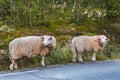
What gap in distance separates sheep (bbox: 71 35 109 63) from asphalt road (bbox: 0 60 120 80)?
1.17 m

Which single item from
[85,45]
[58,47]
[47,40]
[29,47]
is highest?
[47,40]

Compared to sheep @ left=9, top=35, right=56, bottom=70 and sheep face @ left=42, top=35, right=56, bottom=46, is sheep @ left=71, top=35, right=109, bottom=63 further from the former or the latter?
sheep face @ left=42, top=35, right=56, bottom=46

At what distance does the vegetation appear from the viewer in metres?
15.1

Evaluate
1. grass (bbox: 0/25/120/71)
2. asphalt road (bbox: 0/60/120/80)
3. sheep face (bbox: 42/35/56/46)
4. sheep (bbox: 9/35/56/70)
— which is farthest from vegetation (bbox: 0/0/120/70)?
asphalt road (bbox: 0/60/120/80)

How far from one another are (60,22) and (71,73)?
8.61m

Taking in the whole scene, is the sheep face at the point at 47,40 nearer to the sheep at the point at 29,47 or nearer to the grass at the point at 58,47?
the sheep at the point at 29,47

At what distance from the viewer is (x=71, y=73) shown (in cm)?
1150

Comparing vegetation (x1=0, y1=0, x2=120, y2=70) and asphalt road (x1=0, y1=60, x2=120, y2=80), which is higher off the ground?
vegetation (x1=0, y1=0, x2=120, y2=70)

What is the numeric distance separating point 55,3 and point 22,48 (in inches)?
343

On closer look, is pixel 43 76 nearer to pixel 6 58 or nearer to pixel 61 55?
pixel 6 58

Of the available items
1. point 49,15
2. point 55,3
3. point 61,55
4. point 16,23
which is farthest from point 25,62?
point 55,3

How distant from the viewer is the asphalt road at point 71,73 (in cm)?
1069

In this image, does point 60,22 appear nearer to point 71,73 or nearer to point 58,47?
point 58,47

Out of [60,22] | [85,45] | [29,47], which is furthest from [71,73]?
[60,22]
